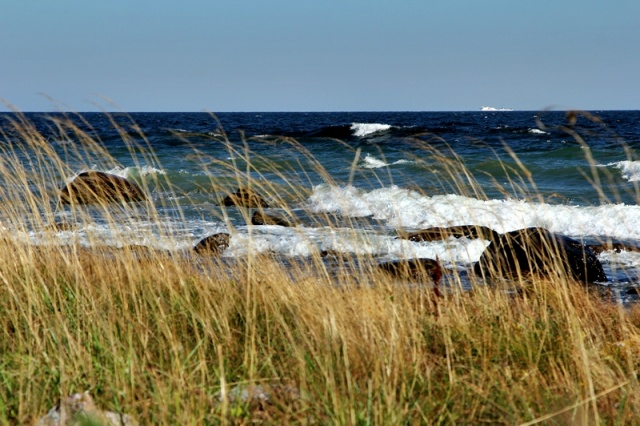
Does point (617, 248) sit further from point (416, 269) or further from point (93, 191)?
point (93, 191)

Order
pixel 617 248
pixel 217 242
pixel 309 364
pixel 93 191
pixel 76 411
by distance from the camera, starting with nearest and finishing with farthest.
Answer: pixel 76 411
pixel 309 364
pixel 93 191
pixel 217 242
pixel 617 248

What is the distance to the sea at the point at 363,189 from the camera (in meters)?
4.25

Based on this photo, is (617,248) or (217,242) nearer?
(217,242)

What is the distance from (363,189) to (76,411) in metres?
6.23

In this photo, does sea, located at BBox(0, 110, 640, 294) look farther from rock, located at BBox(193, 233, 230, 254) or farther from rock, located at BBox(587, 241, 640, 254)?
rock, located at BBox(193, 233, 230, 254)

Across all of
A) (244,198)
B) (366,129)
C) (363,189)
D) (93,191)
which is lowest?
(366,129)

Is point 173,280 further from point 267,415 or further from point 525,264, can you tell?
point 525,264

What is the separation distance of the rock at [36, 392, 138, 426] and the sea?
1.67 meters

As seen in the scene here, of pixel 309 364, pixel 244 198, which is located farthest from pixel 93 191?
pixel 309 364

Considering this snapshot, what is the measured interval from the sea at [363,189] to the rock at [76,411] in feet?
5.47

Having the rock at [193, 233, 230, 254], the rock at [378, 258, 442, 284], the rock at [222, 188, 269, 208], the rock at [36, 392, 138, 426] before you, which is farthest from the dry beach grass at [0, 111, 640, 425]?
the rock at [193, 233, 230, 254]

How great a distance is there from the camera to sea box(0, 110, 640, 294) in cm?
425

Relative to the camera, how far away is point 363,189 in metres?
8.14

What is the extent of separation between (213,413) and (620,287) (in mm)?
5957
